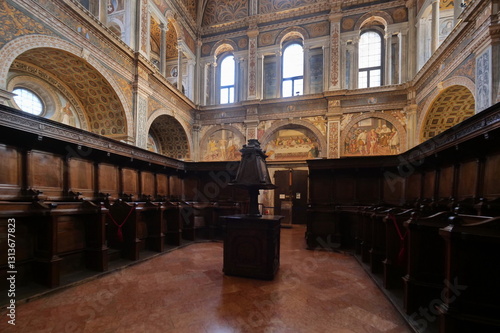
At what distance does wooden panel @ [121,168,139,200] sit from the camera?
7720 millimetres

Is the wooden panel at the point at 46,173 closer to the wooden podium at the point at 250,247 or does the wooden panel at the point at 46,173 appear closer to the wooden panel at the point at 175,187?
the wooden podium at the point at 250,247

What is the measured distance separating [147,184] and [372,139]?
1060 cm

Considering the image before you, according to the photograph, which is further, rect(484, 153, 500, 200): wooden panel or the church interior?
rect(484, 153, 500, 200): wooden panel

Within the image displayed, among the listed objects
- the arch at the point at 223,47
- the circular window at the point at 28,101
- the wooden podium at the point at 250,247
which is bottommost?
the wooden podium at the point at 250,247

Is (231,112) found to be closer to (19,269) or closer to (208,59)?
(208,59)

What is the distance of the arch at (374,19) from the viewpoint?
40.4 feet

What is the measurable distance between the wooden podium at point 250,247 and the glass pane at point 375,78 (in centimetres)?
1164

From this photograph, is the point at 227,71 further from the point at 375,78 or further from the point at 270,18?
the point at 375,78

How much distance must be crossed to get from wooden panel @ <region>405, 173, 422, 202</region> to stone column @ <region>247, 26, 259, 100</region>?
9222mm

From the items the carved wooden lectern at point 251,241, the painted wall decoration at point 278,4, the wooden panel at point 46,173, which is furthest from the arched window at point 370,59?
the wooden panel at point 46,173

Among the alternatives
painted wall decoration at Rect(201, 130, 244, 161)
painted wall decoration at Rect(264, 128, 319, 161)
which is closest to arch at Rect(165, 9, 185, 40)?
painted wall decoration at Rect(201, 130, 244, 161)

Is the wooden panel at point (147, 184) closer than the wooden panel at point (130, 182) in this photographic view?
No

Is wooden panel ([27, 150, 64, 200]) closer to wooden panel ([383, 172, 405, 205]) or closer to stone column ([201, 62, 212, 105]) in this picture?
wooden panel ([383, 172, 405, 205])

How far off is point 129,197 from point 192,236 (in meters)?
2.28
